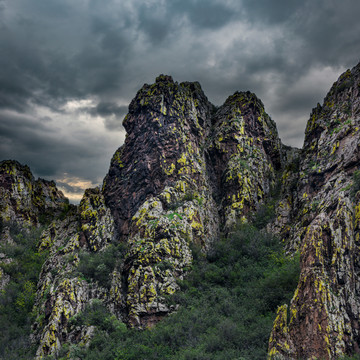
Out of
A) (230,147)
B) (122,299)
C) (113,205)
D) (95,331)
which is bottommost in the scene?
(95,331)

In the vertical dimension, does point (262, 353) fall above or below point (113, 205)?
below

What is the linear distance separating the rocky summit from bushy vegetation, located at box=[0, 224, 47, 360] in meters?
0.98

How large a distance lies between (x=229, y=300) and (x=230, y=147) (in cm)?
2856

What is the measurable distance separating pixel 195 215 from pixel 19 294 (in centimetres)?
2785

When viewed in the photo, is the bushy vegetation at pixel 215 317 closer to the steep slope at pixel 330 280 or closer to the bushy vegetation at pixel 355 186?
the steep slope at pixel 330 280

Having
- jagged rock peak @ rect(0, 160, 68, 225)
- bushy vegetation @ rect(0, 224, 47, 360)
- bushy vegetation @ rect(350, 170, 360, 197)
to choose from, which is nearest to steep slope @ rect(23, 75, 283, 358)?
bushy vegetation @ rect(0, 224, 47, 360)

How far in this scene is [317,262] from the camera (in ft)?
55.1

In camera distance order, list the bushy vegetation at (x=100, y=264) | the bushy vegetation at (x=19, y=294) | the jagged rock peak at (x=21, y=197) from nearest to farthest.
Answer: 1. the bushy vegetation at (x=19, y=294)
2. the bushy vegetation at (x=100, y=264)
3. the jagged rock peak at (x=21, y=197)

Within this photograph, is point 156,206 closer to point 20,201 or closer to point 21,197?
point 20,201

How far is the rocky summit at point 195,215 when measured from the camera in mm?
16203

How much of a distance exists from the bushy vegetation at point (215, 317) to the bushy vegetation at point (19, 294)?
7.76 meters

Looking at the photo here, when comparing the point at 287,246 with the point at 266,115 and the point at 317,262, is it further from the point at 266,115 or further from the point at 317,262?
the point at 266,115

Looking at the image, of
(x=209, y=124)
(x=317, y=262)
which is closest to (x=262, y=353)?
(x=317, y=262)

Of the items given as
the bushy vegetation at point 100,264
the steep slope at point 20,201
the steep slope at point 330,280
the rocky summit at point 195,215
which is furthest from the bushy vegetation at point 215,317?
the steep slope at point 20,201
